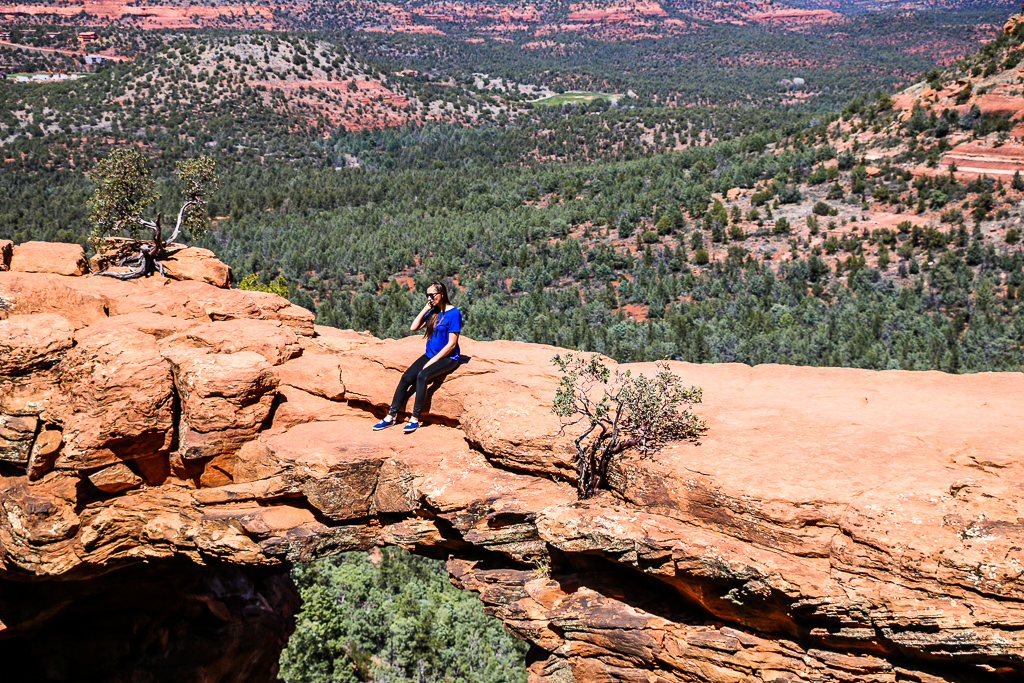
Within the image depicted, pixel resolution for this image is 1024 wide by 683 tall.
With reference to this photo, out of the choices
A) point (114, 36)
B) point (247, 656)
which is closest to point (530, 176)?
point (247, 656)

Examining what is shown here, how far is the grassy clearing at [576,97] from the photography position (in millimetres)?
112500

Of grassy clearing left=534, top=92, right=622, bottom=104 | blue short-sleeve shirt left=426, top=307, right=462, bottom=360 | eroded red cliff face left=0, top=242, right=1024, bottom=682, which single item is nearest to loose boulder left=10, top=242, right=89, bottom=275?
eroded red cliff face left=0, top=242, right=1024, bottom=682

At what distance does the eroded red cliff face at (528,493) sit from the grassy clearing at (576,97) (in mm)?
106299

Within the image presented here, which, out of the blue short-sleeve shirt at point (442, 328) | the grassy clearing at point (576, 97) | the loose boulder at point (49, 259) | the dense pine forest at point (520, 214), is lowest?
the dense pine forest at point (520, 214)

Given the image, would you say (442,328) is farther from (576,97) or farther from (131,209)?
(576,97)

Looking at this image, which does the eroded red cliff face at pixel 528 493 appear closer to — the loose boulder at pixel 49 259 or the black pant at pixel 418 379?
the black pant at pixel 418 379

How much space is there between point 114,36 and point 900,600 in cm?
12792

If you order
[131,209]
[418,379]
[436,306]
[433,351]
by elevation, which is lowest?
[418,379]

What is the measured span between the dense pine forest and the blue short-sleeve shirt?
48.5 feet

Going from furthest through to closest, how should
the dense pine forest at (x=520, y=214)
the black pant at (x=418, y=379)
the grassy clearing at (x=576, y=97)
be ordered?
the grassy clearing at (x=576, y=97) → the dense pine forest at (x=520, y=214) → the black pant at (x=418, y=379)

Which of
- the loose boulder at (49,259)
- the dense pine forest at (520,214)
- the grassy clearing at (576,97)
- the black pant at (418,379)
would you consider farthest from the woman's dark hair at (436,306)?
the grassy clearing at (576,97)

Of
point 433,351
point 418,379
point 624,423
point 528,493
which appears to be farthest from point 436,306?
point 624,423

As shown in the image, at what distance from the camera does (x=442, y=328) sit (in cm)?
952

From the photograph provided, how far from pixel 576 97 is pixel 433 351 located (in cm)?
11591
